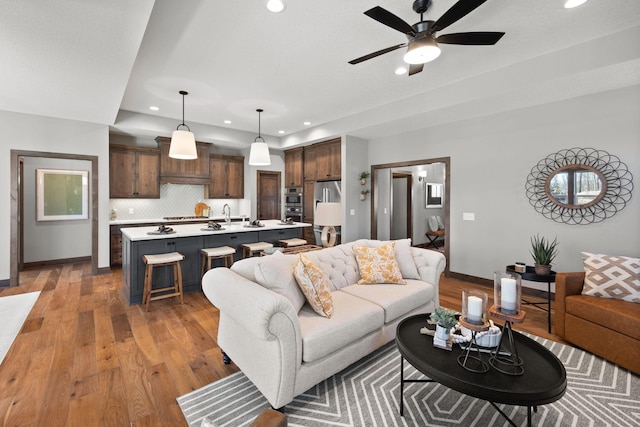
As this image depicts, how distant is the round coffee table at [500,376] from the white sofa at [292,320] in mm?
439

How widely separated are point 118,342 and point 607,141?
18.7 feet

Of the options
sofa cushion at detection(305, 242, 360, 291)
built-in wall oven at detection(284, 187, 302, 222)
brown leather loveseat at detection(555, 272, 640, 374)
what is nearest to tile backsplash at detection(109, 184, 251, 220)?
built-in wall oven at detection(284, 187, 302, 222)

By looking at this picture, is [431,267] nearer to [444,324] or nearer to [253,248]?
[444,324]

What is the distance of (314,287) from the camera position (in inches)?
85.5

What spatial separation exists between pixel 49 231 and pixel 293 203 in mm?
5015

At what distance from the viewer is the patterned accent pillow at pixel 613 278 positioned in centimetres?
247

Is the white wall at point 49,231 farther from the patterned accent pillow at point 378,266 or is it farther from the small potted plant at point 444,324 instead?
the small potted plant at point 444,324

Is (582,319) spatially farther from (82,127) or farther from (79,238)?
(79,238)

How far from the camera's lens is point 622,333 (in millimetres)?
2232

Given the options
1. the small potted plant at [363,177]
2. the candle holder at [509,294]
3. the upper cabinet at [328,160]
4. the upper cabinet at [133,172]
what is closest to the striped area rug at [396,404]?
the candle holder at [509,294]

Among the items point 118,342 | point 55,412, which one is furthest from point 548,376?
point 118,342

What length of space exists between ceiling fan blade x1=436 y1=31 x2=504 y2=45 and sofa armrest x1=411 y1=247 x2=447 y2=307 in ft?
6.51

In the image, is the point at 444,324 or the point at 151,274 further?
the point at 151,274

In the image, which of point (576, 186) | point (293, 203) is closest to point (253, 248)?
point (293, 203)
